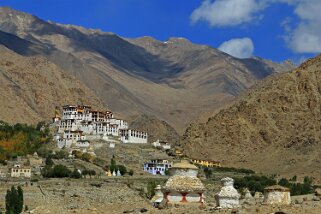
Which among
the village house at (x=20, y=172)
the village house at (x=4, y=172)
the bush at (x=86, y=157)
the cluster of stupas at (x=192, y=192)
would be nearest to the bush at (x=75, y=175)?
the village house at (x=20, y=172)

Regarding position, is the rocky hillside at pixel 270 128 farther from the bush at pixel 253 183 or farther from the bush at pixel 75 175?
the bush at pixel 75 175

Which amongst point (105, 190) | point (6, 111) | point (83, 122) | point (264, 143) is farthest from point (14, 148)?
point (6, 111)

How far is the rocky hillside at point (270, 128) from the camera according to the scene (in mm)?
130125

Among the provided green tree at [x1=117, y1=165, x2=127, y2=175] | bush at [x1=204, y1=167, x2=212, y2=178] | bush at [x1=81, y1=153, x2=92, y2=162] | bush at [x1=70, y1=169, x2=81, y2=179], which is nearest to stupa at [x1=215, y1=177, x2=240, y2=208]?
bush at [x1=70, y1=169, x2=81, y2=179]

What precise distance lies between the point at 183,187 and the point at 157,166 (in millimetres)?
Result: 74526

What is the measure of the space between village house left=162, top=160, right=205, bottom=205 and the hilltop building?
84018 mm

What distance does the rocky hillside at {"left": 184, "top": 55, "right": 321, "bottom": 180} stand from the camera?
427ft

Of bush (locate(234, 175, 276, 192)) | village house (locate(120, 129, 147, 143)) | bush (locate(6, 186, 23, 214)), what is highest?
village house (locate(120, 129, 147, 143))

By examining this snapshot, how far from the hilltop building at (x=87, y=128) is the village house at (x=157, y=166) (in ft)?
43.4

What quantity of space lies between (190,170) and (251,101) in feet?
405

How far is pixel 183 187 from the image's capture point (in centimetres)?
2842

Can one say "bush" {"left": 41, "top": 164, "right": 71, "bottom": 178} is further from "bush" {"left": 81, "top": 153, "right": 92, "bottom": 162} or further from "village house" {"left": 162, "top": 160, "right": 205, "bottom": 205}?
"village house" {"left": 162, "top": 160, "right": 205, "bottom": 205}

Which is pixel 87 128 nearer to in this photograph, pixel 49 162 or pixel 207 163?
pixel 207 163

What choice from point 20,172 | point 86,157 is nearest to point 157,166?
point 86,157
